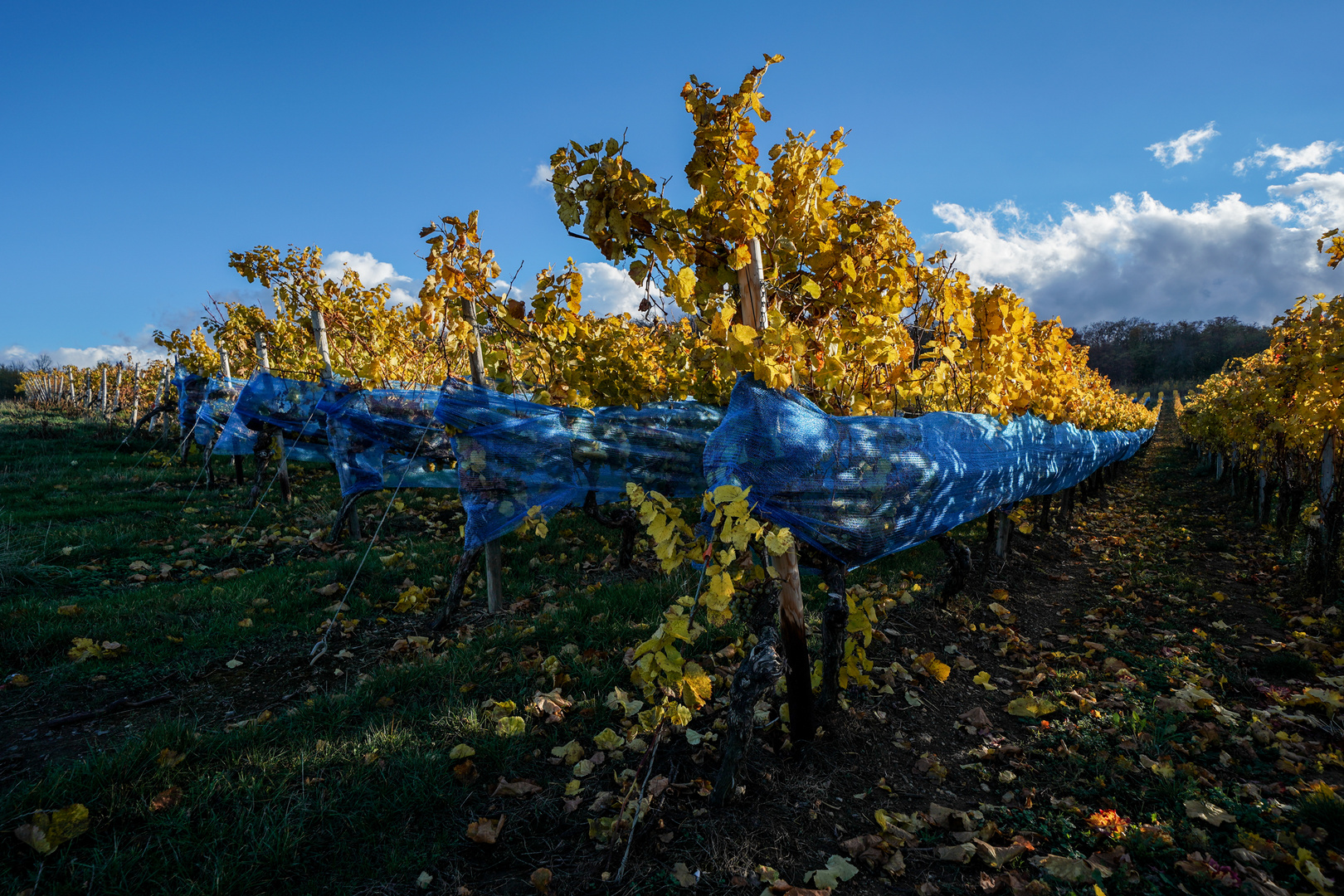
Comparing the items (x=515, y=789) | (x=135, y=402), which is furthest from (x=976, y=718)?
(x=135, y=402)

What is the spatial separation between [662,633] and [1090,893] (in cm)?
173

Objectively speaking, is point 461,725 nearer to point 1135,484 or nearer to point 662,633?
point 662,633

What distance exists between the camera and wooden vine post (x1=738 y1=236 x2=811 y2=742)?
255 centimetres

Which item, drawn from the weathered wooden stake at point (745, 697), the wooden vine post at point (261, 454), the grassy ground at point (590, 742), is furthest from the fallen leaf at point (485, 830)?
the wooden vine post at point (261, 454)

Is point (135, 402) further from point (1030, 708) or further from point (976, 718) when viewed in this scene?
point (1030, 708)

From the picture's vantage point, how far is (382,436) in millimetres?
5996

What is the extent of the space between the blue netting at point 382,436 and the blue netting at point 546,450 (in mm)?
1649

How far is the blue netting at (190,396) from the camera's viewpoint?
10.4 m

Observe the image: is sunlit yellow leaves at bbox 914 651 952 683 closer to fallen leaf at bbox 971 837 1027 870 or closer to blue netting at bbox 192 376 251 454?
fallen leaf at bbox 971 837 1027 870

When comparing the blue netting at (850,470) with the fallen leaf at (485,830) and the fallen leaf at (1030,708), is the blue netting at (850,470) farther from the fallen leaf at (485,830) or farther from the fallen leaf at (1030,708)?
the fallen leaf at (485,830)

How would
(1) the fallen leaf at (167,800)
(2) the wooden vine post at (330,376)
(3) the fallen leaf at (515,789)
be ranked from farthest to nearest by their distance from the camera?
(2) the wooden vine post at (330,376)
(3) the fallen leaf at (515,789)
(1) the fallen leaf at (167,800)

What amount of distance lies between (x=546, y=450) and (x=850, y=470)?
257 cm

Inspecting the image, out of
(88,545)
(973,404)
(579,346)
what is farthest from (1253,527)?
(88,545)

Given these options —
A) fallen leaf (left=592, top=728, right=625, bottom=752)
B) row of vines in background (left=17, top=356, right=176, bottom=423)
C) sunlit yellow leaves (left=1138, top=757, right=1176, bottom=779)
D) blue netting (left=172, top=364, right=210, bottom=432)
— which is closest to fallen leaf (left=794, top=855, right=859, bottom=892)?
fallen leaf (left=592, top=728, right=625, bottom=752)
